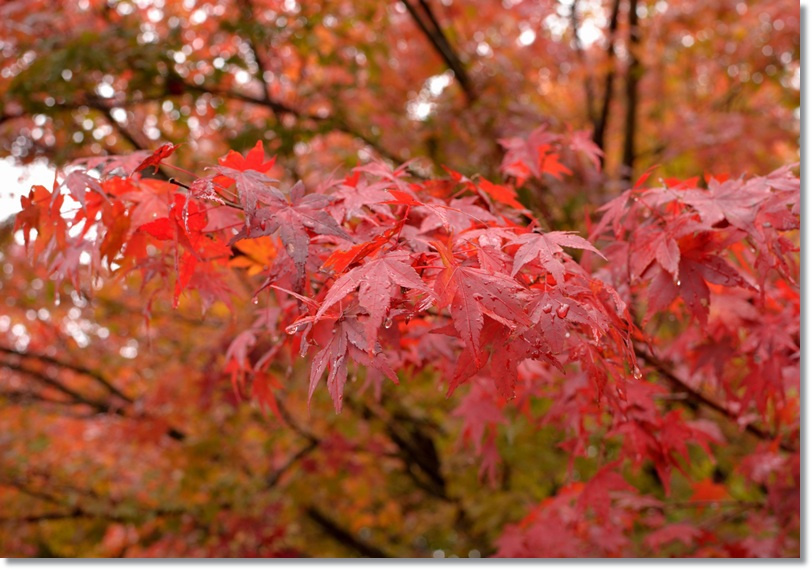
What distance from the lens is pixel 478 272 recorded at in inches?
41.3

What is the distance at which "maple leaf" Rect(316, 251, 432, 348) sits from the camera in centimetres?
100

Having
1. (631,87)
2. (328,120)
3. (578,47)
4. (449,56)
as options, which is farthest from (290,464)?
(631,87)

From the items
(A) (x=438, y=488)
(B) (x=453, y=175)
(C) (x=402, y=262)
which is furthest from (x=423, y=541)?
(C) (x=402, y=262)

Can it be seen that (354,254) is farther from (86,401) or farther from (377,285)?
(86,401)

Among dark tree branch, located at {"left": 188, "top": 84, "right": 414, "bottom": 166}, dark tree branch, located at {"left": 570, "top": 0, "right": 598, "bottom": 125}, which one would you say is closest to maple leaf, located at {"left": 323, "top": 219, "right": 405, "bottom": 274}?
dark tree branch, located at {"left": 188, "top": 84, "right": 414, "bottom": 166}

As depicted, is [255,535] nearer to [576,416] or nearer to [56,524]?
[56,524]

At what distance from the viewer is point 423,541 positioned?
18.1 ft

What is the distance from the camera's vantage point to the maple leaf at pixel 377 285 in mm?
1002

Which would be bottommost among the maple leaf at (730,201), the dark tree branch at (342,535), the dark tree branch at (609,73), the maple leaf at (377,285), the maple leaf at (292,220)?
the dark tree branch at (342,535)

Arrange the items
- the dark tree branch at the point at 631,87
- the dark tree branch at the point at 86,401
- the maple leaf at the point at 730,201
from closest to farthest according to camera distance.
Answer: the maple leaf at the point at 730,201
the dark tree branch at the point at 631,87
the dark tree branch at the point at 86,401

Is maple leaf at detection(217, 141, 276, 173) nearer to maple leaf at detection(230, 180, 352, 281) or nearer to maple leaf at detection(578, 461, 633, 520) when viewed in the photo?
maple leaf at detection(230, 180, 352, 281)

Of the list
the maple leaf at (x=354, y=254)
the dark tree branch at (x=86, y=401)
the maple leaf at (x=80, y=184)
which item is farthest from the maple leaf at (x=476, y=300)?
the dark tree branch at (x=86, y=401)

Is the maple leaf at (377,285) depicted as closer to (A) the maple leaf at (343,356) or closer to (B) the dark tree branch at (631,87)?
(A) the maple leaf at (343,356)

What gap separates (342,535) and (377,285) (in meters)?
4.02
